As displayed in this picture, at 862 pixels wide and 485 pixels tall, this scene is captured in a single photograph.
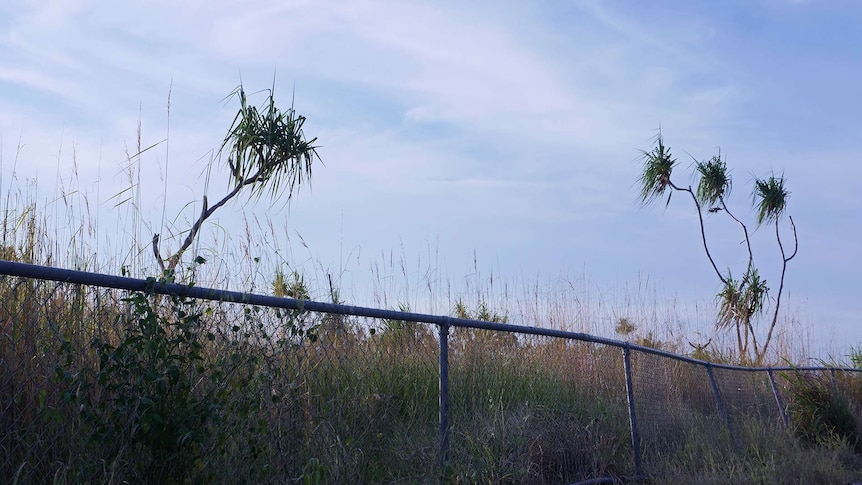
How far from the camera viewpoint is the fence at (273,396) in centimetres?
321

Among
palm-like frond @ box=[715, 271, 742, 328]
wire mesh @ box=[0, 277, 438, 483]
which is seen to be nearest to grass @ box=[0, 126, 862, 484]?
wire mesh @ box=[0, 277, 438, 483]

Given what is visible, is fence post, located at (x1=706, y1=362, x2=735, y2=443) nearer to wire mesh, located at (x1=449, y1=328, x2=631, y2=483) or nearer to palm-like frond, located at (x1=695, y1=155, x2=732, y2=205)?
wire mesh, located at (x1=449, y1=328, x2=631, y2=483)

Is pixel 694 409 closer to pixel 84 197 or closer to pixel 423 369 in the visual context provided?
pixel 423 369

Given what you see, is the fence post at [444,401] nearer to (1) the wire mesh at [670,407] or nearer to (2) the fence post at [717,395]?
(1) the wire mesh at [670,407]

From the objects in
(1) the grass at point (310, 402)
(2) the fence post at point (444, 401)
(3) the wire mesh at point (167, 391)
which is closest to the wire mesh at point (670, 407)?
(1) the grass at point (310, 402)

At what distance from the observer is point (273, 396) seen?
3779 mm

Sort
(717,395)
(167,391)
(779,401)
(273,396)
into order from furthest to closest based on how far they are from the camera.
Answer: (779,401) → (717,395) → (273,396) → (167,391)

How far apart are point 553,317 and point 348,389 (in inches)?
272

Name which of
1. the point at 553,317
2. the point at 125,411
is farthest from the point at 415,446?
the point at 553,317

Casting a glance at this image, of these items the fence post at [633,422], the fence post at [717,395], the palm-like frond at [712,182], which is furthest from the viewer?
the palm-like frond at [712,182]

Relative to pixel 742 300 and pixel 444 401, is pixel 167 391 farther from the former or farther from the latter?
pixel 742 300

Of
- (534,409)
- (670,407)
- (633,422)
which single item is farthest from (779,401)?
(534,409)

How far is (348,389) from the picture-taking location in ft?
15.5

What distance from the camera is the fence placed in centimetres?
321
